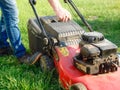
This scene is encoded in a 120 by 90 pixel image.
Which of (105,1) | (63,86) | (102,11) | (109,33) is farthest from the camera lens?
(105,1)

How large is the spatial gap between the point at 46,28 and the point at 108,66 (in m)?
0.95

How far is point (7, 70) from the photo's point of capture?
12.0 feet

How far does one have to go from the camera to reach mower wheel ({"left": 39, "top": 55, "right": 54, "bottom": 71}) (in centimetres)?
343

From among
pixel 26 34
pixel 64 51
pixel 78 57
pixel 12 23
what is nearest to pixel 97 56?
pixel 78 57

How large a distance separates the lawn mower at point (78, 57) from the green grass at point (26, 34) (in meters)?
0.15

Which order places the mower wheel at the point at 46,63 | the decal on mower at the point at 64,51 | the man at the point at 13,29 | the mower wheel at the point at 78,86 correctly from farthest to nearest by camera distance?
the man at the point at 13,29, the mower wheel at the point at 46,63, the decal on mower at the point at 64,51, the mower wheel at the point at 78,86

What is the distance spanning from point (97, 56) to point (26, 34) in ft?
7.14

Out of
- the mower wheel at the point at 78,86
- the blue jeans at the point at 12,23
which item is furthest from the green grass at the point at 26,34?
the mower wheel at the point at 78,86

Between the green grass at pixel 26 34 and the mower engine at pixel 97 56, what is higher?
the mower engine at pixel 97 56

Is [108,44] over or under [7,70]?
over

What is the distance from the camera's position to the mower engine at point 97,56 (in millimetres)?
2861

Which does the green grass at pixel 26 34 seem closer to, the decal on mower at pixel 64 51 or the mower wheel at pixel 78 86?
the decal on mower at pixel 64 51

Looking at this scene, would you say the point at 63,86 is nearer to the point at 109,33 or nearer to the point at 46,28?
the point at 46,28

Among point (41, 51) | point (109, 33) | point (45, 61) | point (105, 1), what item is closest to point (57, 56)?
point (45, 61)
